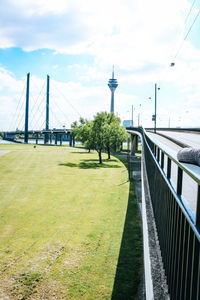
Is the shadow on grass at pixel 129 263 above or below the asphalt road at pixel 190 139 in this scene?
below

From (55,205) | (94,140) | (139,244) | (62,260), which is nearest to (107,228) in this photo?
(139,244)

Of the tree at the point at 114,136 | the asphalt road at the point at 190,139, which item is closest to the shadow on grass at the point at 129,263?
the asphalt road at the point at 190,139

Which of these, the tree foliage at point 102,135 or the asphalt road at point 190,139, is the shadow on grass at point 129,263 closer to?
the asphalt road at point 190,139

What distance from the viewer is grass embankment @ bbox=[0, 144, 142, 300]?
29.3 feet

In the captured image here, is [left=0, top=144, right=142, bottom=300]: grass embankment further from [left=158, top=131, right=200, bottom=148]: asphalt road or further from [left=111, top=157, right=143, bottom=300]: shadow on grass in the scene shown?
[left=158, top=131, right=200, bottom=148]: asphalt road

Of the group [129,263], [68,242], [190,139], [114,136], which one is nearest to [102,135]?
[114,136]

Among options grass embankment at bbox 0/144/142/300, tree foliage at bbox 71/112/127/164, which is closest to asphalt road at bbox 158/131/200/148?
grass embankment at bbox 0/144/142/300

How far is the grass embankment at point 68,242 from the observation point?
8.95 metres

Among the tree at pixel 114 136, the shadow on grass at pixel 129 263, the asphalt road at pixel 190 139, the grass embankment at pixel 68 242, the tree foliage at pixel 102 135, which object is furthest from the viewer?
the tree at pixel 114 136

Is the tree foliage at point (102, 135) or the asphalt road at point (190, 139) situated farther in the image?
the tree foliage at point (102, 135)

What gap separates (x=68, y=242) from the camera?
41.5 ft

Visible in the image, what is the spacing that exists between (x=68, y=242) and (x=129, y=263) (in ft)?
11.3

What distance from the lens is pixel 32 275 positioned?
9.58m

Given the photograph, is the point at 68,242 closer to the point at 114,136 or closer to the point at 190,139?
the point at 190,139
